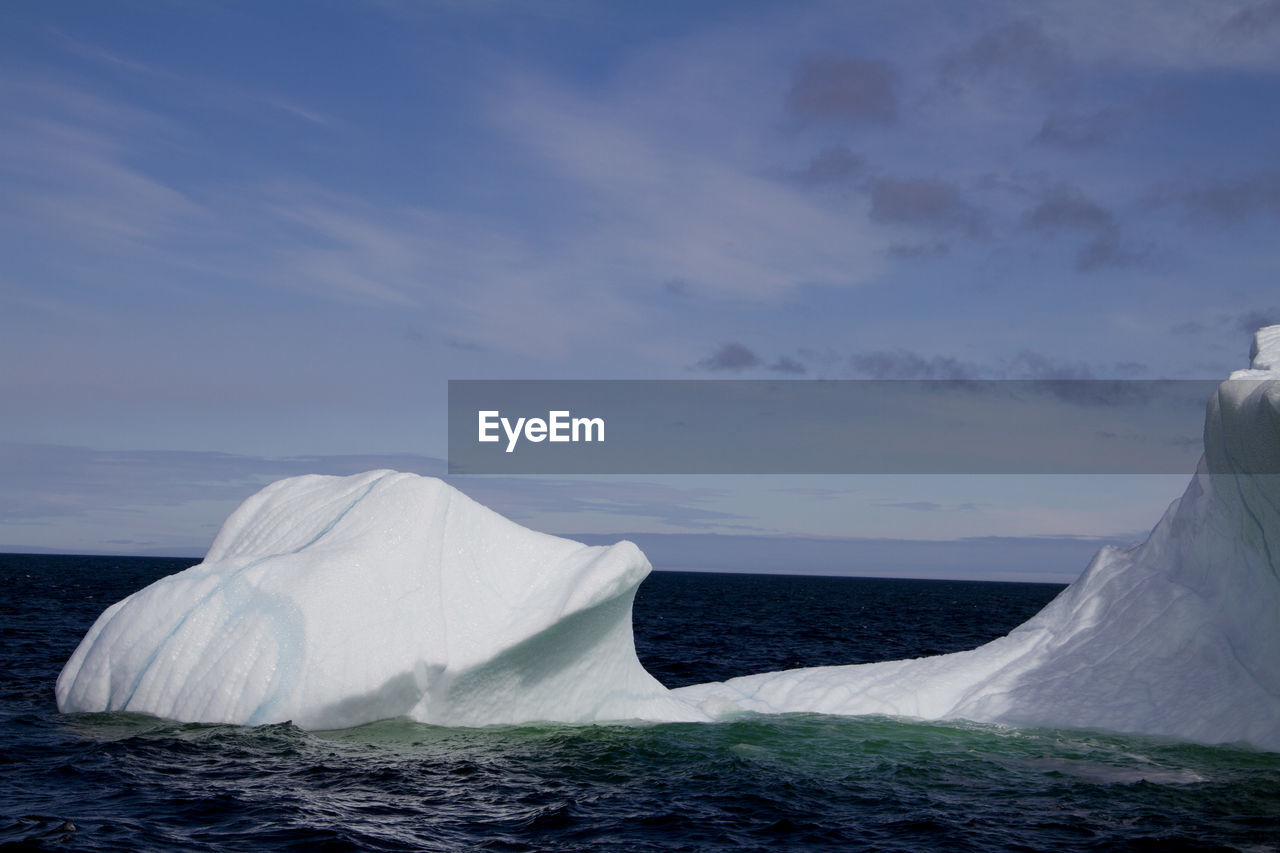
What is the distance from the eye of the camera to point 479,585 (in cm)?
1639

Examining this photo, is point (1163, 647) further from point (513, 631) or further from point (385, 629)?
point (385, 629)

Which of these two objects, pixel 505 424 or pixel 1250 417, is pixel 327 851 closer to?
pixel 505 424

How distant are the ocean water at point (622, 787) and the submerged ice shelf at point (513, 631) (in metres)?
0.48

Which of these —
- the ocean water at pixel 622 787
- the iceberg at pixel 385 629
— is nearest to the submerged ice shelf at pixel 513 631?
the iceberg at pixel 385 629

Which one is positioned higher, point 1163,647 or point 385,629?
point 385,629

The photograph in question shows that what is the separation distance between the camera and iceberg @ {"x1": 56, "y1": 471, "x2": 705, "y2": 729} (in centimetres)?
1517

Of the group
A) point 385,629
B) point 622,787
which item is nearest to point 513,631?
point 385,629

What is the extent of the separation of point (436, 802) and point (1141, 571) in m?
14.0

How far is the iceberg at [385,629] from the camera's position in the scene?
15.2m

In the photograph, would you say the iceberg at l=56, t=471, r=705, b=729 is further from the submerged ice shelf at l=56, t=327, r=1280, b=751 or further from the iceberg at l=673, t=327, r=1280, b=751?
the iceberg at l=673, t=327, r=1280, b=751

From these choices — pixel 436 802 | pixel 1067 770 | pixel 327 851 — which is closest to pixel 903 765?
pixel 1067 770

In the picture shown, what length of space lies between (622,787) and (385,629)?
443 centimetres

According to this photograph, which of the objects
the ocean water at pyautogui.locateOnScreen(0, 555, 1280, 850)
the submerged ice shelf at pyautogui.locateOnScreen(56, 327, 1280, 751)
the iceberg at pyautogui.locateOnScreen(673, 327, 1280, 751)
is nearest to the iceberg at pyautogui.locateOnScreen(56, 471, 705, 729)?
the submerged ice shelf at pyautogui.locateOnScreen(56, 327, 1280, 751)

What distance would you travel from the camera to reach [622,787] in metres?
13.2
